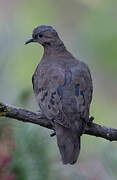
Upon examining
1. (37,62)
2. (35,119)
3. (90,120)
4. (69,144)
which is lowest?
(37,62)

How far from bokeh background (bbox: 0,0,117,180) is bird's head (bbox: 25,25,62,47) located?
1.61 feet

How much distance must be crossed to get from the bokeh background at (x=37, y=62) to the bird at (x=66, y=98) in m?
0.23

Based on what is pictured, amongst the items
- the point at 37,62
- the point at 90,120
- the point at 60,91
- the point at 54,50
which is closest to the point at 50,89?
the point at 60,91

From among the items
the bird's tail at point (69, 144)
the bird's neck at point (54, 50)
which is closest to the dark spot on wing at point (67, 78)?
the bird's tail at point (69, 144)

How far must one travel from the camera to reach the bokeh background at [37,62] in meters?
5.72

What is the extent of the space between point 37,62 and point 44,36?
122 inches

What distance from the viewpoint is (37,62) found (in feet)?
33.2

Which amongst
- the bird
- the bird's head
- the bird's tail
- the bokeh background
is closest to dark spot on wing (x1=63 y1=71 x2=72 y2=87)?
the bird

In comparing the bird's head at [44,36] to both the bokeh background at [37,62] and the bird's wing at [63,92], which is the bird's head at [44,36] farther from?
the bird's wing at [63,92]

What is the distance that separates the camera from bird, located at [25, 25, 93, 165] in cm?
559

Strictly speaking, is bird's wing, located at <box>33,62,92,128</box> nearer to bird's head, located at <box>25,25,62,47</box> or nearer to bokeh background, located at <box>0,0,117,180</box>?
bokeh background, located at <box>0,0,117,180</box>

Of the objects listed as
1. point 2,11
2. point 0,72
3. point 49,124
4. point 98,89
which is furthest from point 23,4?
point 49,124

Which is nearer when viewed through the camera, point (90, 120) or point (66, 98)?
point (90, 120)

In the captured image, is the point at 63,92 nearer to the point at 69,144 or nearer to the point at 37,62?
the point at 69,144
